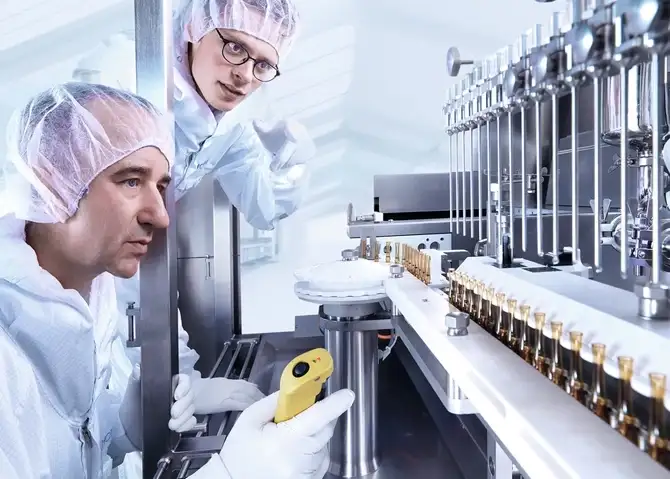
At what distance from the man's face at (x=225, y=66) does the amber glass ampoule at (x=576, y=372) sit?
4.11 feet

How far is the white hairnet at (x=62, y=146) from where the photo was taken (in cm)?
70

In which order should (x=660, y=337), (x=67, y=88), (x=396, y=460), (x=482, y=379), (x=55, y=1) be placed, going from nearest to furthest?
(x=660, y=337) → (x=482, y=379) → (x=67, y=88) → (x=55, y=1) → (x=396, y=460)

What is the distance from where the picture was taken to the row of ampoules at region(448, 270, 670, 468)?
1.47ft

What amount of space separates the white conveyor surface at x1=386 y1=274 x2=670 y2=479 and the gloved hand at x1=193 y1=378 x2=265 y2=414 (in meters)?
0.52

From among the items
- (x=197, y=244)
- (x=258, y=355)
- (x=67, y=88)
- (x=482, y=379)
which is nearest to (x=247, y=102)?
(x=197, y=244)

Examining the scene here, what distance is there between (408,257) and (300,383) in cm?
81

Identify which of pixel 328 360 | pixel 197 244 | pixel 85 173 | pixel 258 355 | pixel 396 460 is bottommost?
pixel 396 460

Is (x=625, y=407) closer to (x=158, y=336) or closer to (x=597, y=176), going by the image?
(x=597, y=176)

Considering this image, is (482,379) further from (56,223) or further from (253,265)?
(253,265)

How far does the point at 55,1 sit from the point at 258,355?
4.85 feet

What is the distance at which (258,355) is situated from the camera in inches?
79.8

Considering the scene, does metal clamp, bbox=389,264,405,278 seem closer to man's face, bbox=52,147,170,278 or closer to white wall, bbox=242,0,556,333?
man's face, bbox=52,147,170,278

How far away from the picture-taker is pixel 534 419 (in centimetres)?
50

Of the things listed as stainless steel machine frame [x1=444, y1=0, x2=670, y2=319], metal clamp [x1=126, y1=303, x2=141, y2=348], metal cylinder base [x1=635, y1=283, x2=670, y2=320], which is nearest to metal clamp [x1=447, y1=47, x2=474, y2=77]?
stainless steel machine frame [x1=444, y1=0, x2=670, y2=319]
